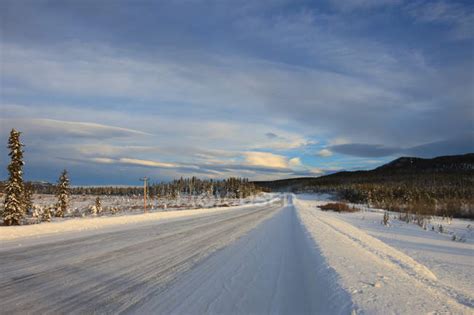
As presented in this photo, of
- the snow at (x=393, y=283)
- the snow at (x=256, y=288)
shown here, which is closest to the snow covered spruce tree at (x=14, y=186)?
the snow at (x=256, y=288)

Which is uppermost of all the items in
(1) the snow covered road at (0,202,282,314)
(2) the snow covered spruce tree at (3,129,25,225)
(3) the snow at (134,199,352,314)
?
(2) the snow covered spruce tree at (3,129,25,225)

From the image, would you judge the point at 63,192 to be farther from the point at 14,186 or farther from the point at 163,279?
the point at 163,279

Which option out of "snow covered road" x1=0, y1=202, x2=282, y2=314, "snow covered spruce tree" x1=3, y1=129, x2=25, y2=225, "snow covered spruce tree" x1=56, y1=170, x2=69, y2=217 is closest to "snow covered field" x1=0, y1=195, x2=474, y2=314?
"snow covered road" x1=0, y1=202, x2=282, y2=314

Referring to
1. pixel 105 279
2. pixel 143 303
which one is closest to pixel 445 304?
pixel 143 303

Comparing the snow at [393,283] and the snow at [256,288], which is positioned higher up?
the snow at [393,283]

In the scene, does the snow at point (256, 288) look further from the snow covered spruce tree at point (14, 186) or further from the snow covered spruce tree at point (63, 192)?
the snow covered spruce tree at point (63, 192)

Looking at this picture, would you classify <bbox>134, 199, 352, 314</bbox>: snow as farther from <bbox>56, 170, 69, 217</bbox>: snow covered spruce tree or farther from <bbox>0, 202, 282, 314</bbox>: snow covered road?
<bbox>56, 170, 69, 217</bbox>: snow covered spruce tree

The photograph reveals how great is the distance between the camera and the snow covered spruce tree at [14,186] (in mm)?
25516

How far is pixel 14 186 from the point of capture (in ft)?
86.4

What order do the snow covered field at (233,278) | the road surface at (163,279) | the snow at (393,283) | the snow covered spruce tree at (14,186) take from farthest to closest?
the snow covered spruce tree at (14,186) → the road surface at (163,279) → the snow covered field at (233,278) → the snow at (393,283)

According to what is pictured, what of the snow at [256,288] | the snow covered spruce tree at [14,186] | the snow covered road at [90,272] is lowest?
the snow at [256,288]

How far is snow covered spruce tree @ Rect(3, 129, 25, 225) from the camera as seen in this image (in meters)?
25.5

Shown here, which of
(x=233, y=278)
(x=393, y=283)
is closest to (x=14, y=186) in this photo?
(x=233, y=278)

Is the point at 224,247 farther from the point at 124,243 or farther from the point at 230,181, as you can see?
the point at 230,181
